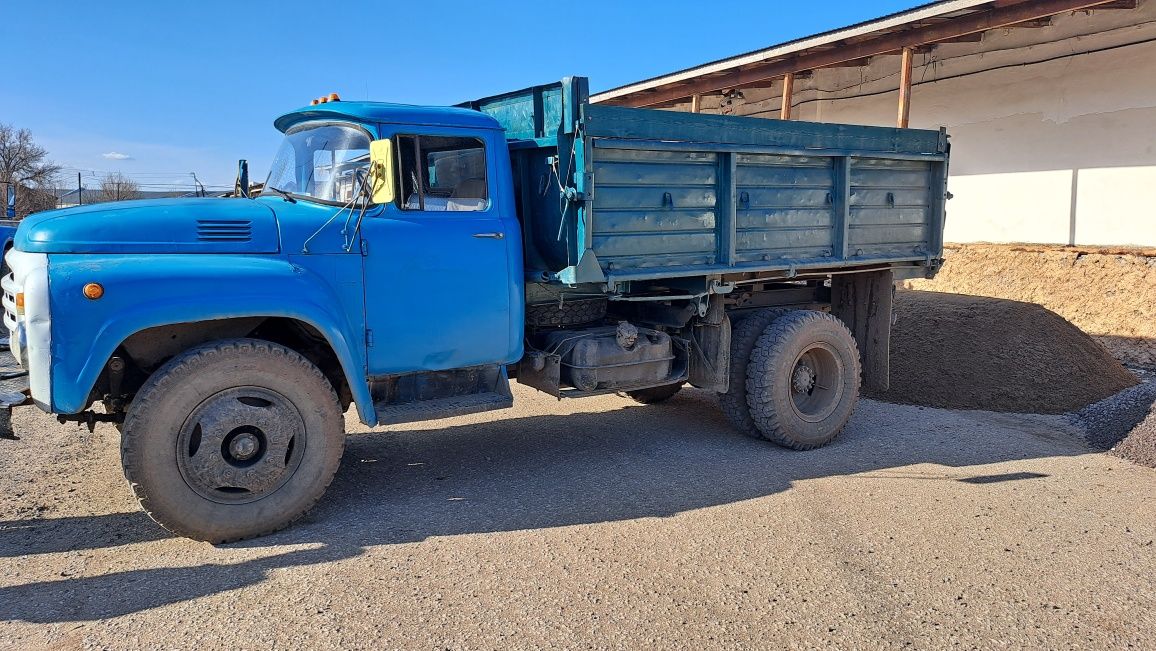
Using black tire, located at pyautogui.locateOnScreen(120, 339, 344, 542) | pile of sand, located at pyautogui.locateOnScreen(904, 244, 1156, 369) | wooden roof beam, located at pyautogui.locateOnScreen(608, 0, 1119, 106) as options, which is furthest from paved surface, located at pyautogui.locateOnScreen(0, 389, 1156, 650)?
wooden roof beam, located at pyautogui.locateOnScreen(608, 0, 1119, 106)

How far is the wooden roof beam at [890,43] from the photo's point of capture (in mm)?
9992

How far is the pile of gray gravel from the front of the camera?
6.04 meters

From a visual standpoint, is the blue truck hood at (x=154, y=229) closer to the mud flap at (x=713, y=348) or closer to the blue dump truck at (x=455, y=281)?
the blue dump truck at (x=455, y=281)

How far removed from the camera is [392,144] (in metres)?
4.76

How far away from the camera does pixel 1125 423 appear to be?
257 inches

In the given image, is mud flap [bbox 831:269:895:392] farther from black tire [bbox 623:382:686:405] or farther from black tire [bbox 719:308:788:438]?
black tire [bbox 623:382:686:405]

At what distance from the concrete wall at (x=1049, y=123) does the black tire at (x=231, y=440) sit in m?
11.1

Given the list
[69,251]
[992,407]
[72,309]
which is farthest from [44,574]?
[992,407]

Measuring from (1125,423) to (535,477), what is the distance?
469 centimetres

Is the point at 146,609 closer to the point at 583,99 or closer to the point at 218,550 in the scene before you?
the point at 218,550

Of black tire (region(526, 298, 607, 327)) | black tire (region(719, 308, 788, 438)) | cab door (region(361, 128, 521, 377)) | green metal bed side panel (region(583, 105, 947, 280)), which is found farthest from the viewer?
black tire (region(719, 308, 788, 438))

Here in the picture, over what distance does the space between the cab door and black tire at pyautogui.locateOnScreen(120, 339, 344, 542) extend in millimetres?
512

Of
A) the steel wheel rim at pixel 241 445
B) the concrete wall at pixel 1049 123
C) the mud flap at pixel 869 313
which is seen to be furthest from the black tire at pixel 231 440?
the concrete wall at pixel 1049 123

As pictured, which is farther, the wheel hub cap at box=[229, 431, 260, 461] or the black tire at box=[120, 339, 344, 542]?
the wheel hub cap at box=[229, 431, 260, 461]
